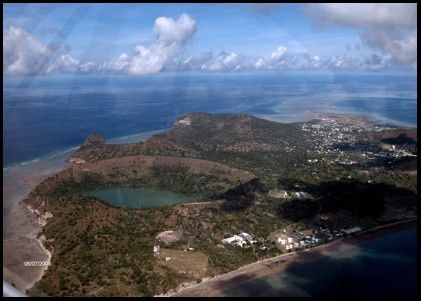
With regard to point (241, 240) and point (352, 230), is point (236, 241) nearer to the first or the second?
point (241, 240)

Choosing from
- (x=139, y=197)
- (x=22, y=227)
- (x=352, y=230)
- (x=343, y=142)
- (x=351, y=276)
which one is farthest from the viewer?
(x=343, y=142)

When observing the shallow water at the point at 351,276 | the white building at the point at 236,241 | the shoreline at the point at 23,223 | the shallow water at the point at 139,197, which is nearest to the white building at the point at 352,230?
the shallow water at the point at 351,276

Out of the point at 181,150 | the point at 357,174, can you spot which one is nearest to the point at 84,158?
the point at 181,150

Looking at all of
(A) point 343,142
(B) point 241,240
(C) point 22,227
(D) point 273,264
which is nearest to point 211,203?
(B) point 241,240

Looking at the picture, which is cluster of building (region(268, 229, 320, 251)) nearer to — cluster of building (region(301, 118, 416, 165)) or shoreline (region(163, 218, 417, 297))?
shoreline (region(163, 218, 417, 297))

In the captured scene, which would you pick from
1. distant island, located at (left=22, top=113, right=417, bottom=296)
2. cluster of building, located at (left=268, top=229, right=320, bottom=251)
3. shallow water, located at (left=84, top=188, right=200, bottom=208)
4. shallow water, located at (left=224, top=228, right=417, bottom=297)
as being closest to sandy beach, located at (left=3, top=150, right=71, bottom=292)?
distant island, located at (left=22, top=113, right=417, bottom=296)

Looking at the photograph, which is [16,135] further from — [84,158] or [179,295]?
[179,295]
